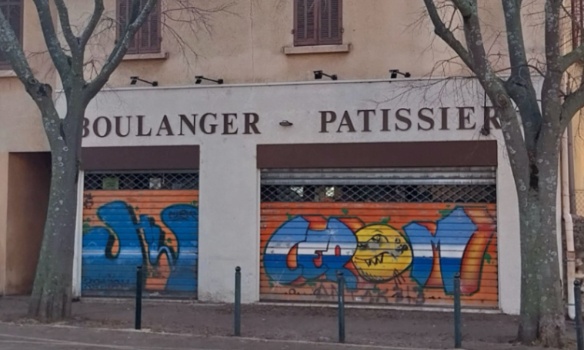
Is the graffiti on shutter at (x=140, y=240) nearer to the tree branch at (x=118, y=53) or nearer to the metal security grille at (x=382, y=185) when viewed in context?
the metal security grille at (x=382, y=185)

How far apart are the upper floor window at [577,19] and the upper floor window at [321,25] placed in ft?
13.7

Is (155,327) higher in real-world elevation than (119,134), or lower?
lower

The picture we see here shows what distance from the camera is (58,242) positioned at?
43.5 feet

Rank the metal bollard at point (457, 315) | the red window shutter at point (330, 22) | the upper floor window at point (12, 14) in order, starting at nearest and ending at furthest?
1. the metal bollard at point (457, 315)
2. the red window shutter at point (330, 22)
3. the upper floor window at point (12, 14)

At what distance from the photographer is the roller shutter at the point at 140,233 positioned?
1633 cm

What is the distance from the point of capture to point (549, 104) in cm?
1152

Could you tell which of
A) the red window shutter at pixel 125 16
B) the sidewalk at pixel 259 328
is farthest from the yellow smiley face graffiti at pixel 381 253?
the red window shutter at pixel 125 16

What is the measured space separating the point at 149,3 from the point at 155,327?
16.9ft

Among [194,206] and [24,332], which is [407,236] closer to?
[194,206]

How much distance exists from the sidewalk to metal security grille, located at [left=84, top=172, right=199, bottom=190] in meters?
2.28

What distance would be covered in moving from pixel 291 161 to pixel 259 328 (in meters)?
3.71

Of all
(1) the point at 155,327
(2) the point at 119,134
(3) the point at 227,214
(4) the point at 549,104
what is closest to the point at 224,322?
(1) the point at 155,327

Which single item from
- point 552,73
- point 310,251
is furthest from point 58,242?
point 552,73

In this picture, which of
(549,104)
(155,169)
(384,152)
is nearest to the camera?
(549,104)
